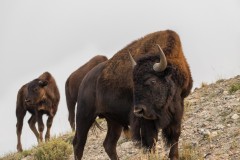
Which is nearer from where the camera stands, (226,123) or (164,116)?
(164,116)

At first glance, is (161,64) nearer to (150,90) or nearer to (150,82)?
(150,82)

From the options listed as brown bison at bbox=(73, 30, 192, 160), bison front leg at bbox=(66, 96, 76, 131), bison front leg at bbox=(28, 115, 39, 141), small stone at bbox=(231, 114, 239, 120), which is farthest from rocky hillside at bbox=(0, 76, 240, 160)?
bison front leg at bbox=(28, 115, 39, 141)

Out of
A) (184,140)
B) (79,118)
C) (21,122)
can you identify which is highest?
(79,118)

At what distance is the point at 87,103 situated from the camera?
9953mm

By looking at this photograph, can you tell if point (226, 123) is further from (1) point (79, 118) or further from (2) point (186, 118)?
(1) point (79, 118)

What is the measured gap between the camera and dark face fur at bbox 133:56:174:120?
7887mm

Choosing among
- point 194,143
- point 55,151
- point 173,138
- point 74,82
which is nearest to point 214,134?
point 194,143

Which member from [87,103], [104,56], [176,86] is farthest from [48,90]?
[176,86]

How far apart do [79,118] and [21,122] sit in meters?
10.8

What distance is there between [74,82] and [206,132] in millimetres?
7603

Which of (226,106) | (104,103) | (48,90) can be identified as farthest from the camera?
(48,90)

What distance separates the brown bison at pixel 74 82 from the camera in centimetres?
1626

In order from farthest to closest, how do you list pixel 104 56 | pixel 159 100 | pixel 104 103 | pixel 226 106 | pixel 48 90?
pixel 48 90
pixel 104 56
pixel 226 106
pixel 104 103
pixel 159 100

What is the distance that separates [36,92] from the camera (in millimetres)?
18734
